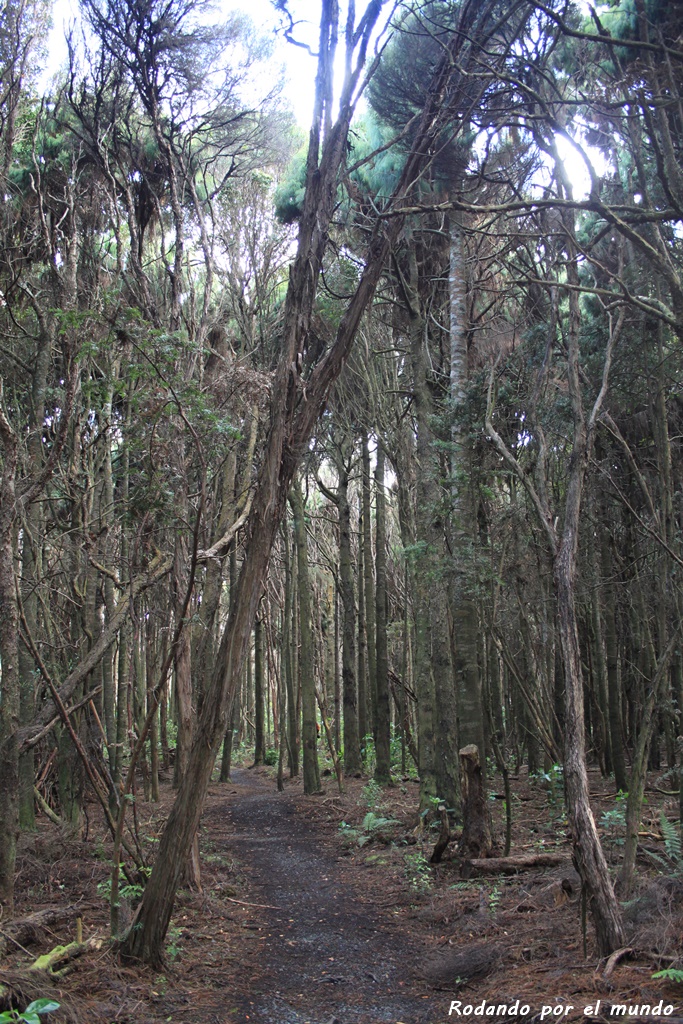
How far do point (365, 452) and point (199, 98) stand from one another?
7105 mm

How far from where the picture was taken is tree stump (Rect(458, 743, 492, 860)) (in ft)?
23.9

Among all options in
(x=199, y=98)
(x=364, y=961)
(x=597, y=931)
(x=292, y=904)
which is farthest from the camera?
(x=199, y=98)

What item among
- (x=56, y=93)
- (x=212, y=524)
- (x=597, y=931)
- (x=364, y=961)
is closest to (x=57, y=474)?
(x=212, y=524)

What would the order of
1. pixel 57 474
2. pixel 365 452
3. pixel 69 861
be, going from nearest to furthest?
pixel 69 861 < pixel 57 474 < pixel 365 452

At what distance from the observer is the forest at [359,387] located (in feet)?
17.2

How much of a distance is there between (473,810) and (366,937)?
6.23 feet

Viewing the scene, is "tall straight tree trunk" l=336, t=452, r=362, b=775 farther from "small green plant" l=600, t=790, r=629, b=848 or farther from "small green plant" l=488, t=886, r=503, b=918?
"small green plant" l=488, t=886, r=503, b=918

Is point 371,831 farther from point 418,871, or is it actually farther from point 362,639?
point 362,639

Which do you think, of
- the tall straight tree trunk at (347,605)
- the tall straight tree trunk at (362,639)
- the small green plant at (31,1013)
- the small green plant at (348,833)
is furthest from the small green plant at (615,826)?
the tall straight tree trunk at (362,639)

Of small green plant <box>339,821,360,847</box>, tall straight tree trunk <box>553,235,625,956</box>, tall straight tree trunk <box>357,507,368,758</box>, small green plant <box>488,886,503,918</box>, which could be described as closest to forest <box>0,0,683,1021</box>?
tall straight tree trunk <box>553,235,625,956</box>

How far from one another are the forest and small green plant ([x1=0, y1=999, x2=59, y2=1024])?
1272mm

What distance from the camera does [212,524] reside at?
9578mm

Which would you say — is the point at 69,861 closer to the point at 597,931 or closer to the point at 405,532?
the point at 597,931

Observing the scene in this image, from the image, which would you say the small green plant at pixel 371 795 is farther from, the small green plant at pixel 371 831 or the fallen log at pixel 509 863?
the fallen log at pixel 509 863
